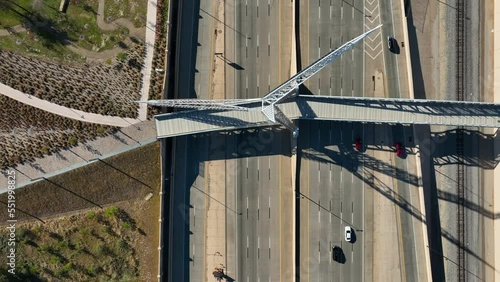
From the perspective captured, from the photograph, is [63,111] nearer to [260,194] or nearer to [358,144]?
[260,194]

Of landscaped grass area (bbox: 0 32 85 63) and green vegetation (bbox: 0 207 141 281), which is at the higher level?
landscaped grass area (bbox: 0 32 85 63)

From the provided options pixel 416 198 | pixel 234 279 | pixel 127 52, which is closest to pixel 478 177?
pixel 416 198

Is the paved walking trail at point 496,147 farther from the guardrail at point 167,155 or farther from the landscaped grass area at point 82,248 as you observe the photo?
the landscaped grass area at point 82,248

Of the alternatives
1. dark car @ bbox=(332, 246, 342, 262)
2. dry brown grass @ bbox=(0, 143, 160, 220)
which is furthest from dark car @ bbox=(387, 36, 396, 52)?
dry brown grass @ bbox=(0, 143, 160, 220)

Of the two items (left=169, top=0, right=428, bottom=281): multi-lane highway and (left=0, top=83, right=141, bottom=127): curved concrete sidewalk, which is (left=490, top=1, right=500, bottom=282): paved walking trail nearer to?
(left=169, top=0, right=428, bottom=281): multi-lane highway

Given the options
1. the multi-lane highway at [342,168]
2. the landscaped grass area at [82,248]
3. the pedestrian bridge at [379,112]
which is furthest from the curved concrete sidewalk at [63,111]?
the multi-lane highway at [342,168]

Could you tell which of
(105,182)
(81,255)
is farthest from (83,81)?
(81,255)

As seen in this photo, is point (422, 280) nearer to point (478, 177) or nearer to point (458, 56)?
point (478, 177)
